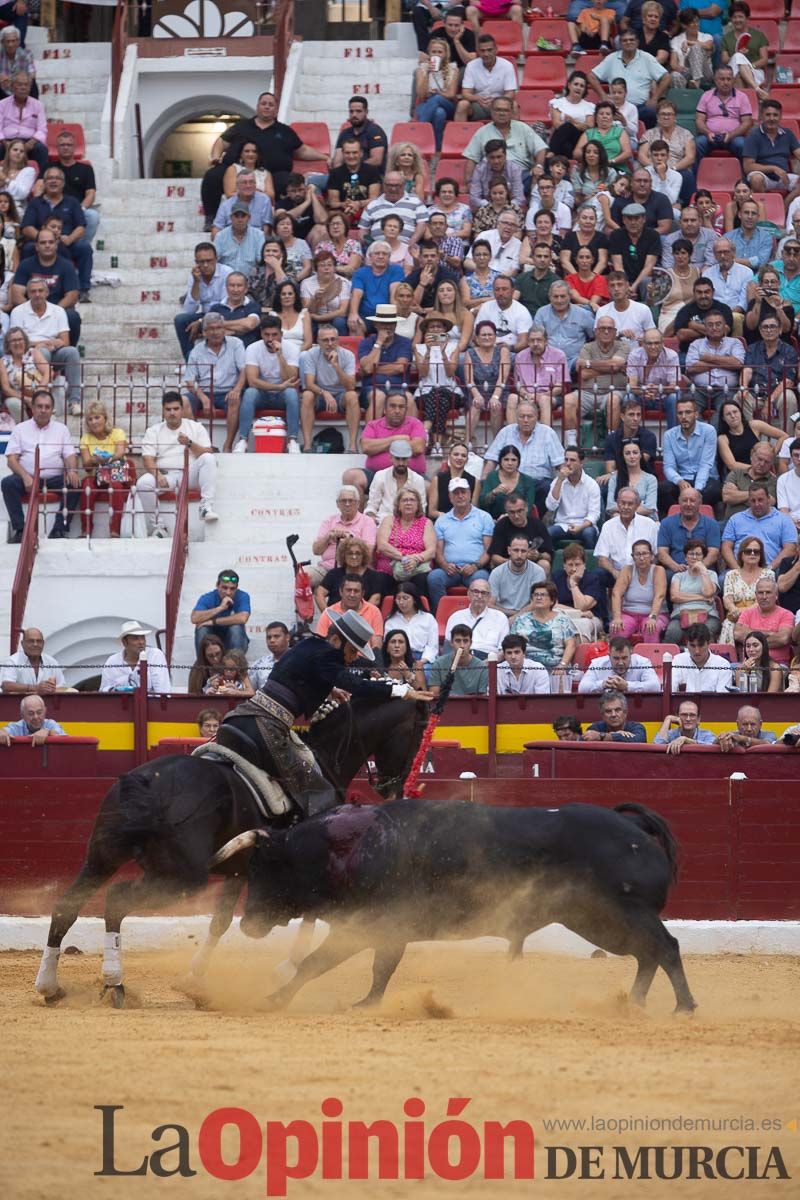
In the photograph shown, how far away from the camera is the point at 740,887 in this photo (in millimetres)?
12219

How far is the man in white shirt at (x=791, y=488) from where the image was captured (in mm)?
15281

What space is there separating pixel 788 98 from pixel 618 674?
9.33 m

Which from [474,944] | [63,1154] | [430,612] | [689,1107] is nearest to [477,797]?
[474,944]

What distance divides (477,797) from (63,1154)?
6.12 m

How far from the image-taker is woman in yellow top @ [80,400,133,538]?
1614 centimetres

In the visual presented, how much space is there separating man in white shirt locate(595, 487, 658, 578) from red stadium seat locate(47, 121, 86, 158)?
775 centimetres

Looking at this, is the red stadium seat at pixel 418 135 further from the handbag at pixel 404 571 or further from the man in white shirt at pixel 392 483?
the handbag at pixel 404 571

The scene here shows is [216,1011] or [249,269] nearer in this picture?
[216,1011]

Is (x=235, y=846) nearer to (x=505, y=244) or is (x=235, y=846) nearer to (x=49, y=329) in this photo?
(x=49, y=329)

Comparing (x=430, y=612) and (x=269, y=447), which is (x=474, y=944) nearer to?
(x=430, y=612)

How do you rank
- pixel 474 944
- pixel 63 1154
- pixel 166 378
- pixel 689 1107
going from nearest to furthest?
pixel 63 1154 → pixel 689 1107 → pixel 474 944 → pixel 166 378

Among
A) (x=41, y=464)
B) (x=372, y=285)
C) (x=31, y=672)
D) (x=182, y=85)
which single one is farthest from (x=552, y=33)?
(x=31, y=672)

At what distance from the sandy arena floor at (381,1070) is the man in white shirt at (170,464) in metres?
6.65

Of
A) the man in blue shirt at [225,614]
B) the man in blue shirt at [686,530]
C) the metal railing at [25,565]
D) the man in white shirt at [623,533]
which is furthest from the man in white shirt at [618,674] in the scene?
the metal railing at [25,565]
